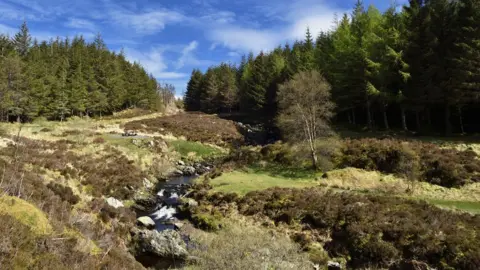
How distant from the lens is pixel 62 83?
67.1m

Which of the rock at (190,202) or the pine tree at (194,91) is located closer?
the rock at (190,202)

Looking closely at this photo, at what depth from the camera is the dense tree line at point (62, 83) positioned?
5556 cm

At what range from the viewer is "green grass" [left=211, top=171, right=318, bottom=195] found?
24.4 metres

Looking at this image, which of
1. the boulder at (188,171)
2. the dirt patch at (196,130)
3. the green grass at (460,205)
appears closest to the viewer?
the green grass at (460,205)

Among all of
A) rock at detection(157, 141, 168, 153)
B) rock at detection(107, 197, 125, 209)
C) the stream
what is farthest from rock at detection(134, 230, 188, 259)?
rock at detection(157, 141, 168, 153)

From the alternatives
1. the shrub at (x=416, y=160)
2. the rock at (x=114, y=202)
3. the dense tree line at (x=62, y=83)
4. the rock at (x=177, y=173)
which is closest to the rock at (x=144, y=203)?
the rock at (x=114, y=202)

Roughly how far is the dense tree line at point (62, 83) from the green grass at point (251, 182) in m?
35.8

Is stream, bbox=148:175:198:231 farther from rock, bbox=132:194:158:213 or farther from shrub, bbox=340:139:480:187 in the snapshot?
shrub, bbox=340:139:480:187

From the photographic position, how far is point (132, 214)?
1944 centimetres

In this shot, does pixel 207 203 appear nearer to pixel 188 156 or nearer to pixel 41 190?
pixel 41 190

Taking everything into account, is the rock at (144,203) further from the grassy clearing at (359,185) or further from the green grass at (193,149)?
the green grass at (193,149)

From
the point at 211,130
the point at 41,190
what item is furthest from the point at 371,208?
the point at 211,130

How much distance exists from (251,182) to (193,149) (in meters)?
20.6

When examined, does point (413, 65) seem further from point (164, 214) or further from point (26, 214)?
point (26, 214)
